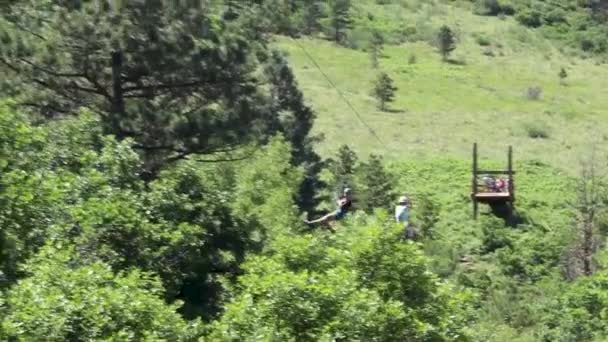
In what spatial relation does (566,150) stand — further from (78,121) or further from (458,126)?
(78,121)

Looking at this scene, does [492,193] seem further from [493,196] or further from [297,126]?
[297,126]

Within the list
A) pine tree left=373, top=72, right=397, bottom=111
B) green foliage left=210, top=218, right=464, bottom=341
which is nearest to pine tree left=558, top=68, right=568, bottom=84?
pine tree left=373, top=72, right=397, bottom=111

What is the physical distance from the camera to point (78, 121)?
26109 mm

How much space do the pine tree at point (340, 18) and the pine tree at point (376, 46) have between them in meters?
2.01

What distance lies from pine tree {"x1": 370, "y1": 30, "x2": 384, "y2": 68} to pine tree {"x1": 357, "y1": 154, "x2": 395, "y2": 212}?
2868 cm

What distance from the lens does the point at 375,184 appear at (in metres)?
48.8

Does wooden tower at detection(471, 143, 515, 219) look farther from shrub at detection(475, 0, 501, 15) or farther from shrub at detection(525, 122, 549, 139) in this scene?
shrub at detection(475, 0, 501, 15)

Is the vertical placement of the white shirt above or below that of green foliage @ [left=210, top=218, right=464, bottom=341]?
below

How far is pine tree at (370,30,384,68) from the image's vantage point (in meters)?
79.2

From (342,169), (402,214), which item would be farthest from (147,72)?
(342,169)

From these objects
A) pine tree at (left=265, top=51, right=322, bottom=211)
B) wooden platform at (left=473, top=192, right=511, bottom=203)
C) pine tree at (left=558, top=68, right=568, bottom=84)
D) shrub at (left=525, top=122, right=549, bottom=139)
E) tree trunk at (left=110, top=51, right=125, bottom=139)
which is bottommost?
pine tree at (left=558, top=68, right=568, bottom=84)

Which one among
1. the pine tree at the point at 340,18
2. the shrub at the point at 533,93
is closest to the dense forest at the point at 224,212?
the shrub at the point at 533,93

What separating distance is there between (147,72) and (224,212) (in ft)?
14.4

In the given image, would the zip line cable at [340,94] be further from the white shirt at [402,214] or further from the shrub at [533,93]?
the white shirt at [402,214]
